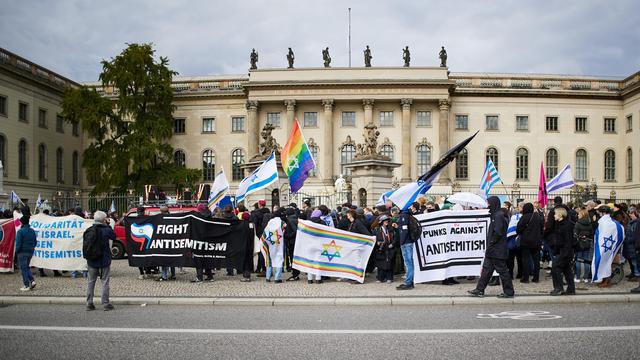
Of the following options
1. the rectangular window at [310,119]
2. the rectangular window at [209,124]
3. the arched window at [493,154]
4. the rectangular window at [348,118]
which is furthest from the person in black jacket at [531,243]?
the rectangular window at [209,124]

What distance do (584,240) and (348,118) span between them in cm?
4413

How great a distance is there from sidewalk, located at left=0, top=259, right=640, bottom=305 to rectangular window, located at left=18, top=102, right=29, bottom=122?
4005cm

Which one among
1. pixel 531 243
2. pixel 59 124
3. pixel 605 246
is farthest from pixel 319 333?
pixel 59 124

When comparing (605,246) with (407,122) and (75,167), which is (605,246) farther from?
(75,167)

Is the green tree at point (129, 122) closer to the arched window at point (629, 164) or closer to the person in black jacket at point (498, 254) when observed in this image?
the person in black jacket at point (498, 254)

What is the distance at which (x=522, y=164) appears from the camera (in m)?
57.3

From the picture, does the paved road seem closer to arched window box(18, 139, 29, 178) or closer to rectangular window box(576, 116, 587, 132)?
arched window box(18, 139, 29, 178)

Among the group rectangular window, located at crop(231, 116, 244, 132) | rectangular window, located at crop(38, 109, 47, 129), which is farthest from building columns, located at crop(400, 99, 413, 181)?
rectangular window, located at crop(38, 109, 47, 129)

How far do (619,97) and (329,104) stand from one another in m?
31.1

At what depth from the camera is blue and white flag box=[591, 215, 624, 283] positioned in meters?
12.8

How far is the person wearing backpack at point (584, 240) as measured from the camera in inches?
519

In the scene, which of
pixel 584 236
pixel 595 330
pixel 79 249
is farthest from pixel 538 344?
pixel 79 249

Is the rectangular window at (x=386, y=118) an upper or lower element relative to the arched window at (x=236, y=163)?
upper

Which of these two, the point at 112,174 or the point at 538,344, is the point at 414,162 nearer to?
the point at 112,174
